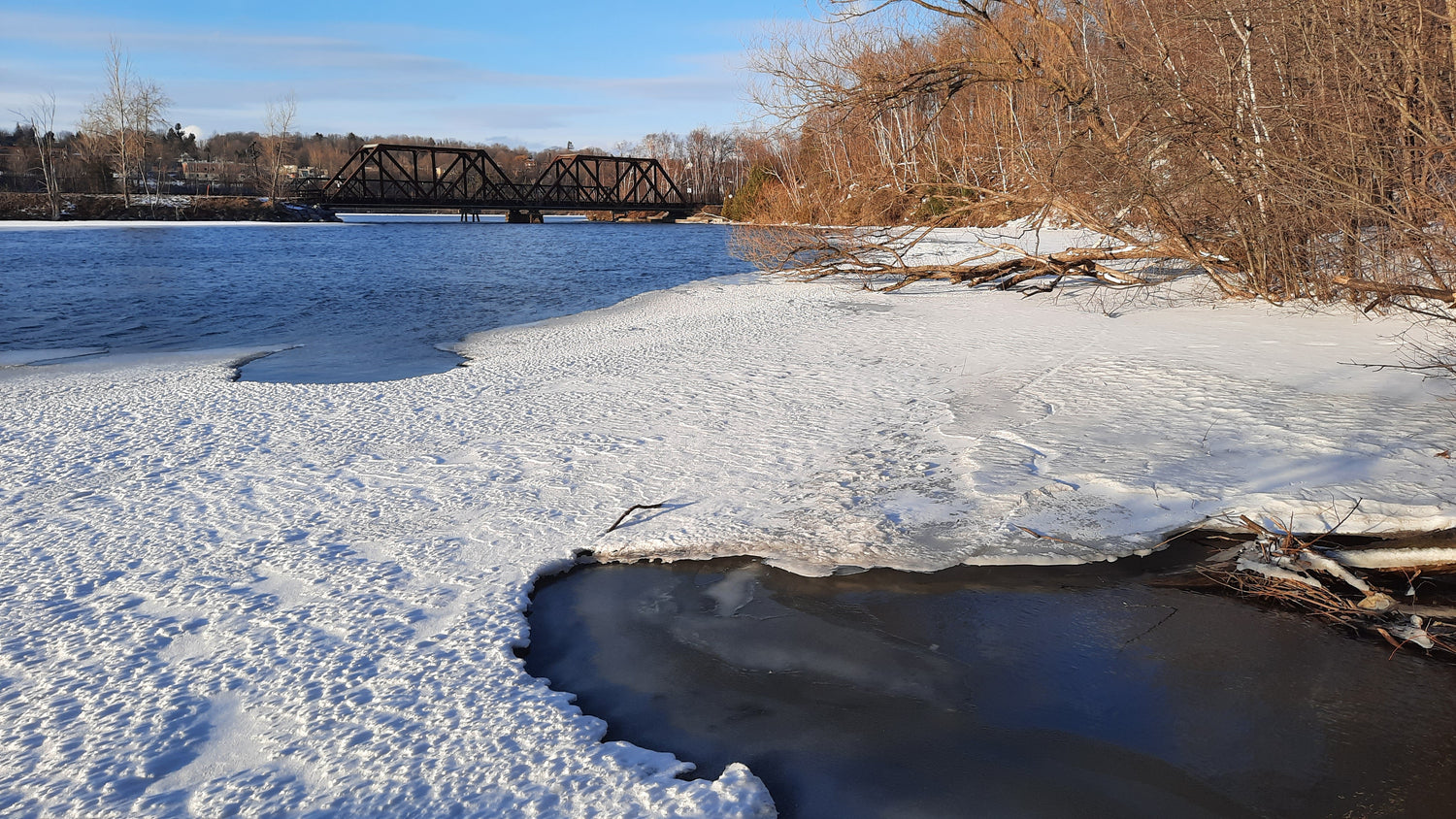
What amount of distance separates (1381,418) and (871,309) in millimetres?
7213

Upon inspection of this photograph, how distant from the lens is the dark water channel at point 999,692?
2.76 meters

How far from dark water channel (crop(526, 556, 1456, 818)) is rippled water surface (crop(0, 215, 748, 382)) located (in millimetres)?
5971

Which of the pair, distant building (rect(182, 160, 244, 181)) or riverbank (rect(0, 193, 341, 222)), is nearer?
riverbank (rect(0, 193, 341, 222))

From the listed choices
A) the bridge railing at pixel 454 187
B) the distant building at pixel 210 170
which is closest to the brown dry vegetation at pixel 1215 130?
the bridge railing at pixel 454 187

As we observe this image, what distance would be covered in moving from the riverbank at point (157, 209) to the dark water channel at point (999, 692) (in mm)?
60530

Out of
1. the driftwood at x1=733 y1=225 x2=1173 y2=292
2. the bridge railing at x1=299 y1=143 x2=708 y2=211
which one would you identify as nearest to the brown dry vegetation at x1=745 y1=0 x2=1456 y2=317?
the driftwood at x1=733 y1=225 x2=1173 y2=292

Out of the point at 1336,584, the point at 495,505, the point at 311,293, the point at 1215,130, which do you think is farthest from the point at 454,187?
the point at 1336,584

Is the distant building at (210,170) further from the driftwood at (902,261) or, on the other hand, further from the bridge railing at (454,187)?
the driftwood at (902,261)

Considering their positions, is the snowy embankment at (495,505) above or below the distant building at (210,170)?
below

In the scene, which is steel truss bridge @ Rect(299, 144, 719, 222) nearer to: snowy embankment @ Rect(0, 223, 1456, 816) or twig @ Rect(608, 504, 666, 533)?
snowy embankment @ Rect(0, 223, 1456, 816)

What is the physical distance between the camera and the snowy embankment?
2.80 meters

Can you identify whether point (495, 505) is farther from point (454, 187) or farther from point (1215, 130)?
point (454, 187)

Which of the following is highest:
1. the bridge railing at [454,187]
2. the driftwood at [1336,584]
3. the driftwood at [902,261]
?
the bridge railing at [454,187]

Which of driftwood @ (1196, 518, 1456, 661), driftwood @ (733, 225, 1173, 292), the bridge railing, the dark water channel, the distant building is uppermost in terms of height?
the distant building
